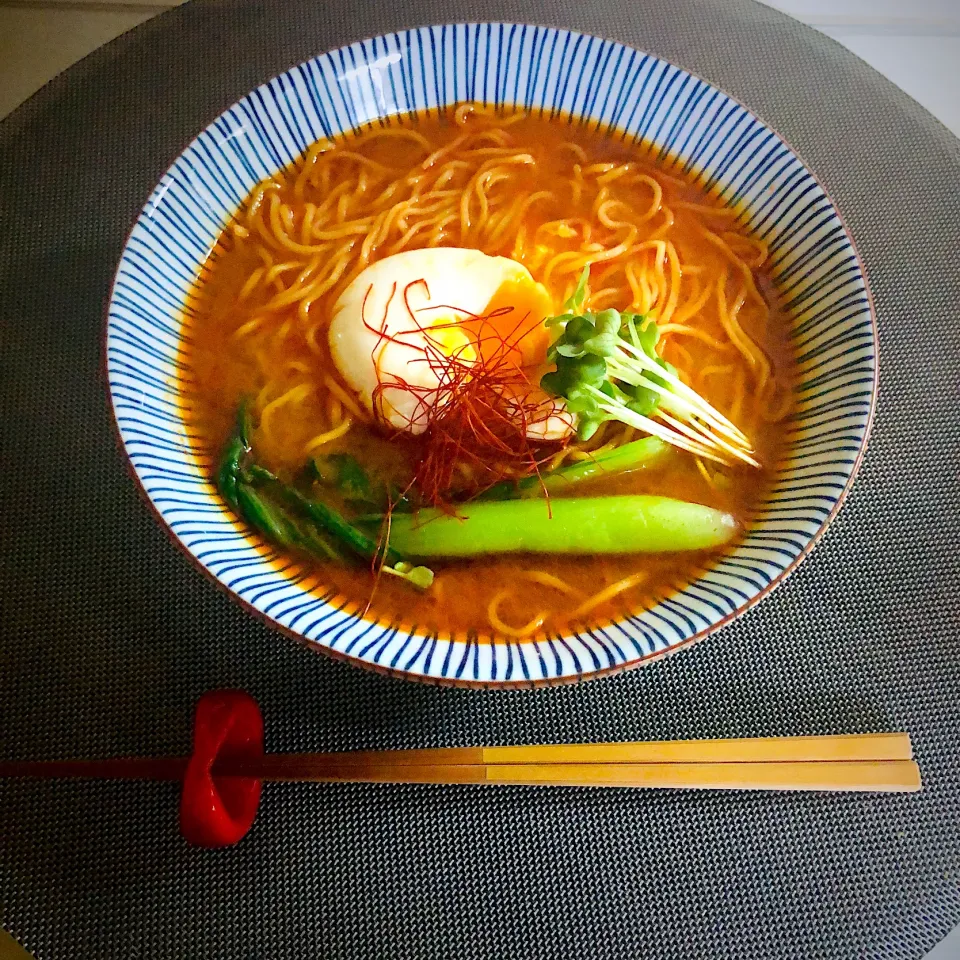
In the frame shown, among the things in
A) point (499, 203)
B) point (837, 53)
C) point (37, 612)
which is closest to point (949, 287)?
point (837, 53)

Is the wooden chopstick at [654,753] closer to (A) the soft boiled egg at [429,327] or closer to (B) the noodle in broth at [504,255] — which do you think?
(B) the noodle in broth at [504,255]

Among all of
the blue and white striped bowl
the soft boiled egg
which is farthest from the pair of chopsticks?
the soft boiled egg

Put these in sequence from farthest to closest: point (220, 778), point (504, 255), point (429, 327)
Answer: point (504, 255) < point (429, 327) < point (220, 778)

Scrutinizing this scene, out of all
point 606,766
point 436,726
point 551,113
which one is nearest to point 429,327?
point 551,113

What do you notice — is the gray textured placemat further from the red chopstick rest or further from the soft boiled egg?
the soft boiled egg

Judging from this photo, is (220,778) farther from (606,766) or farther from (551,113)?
(551,113)

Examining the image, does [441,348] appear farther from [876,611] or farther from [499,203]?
[876,611]
